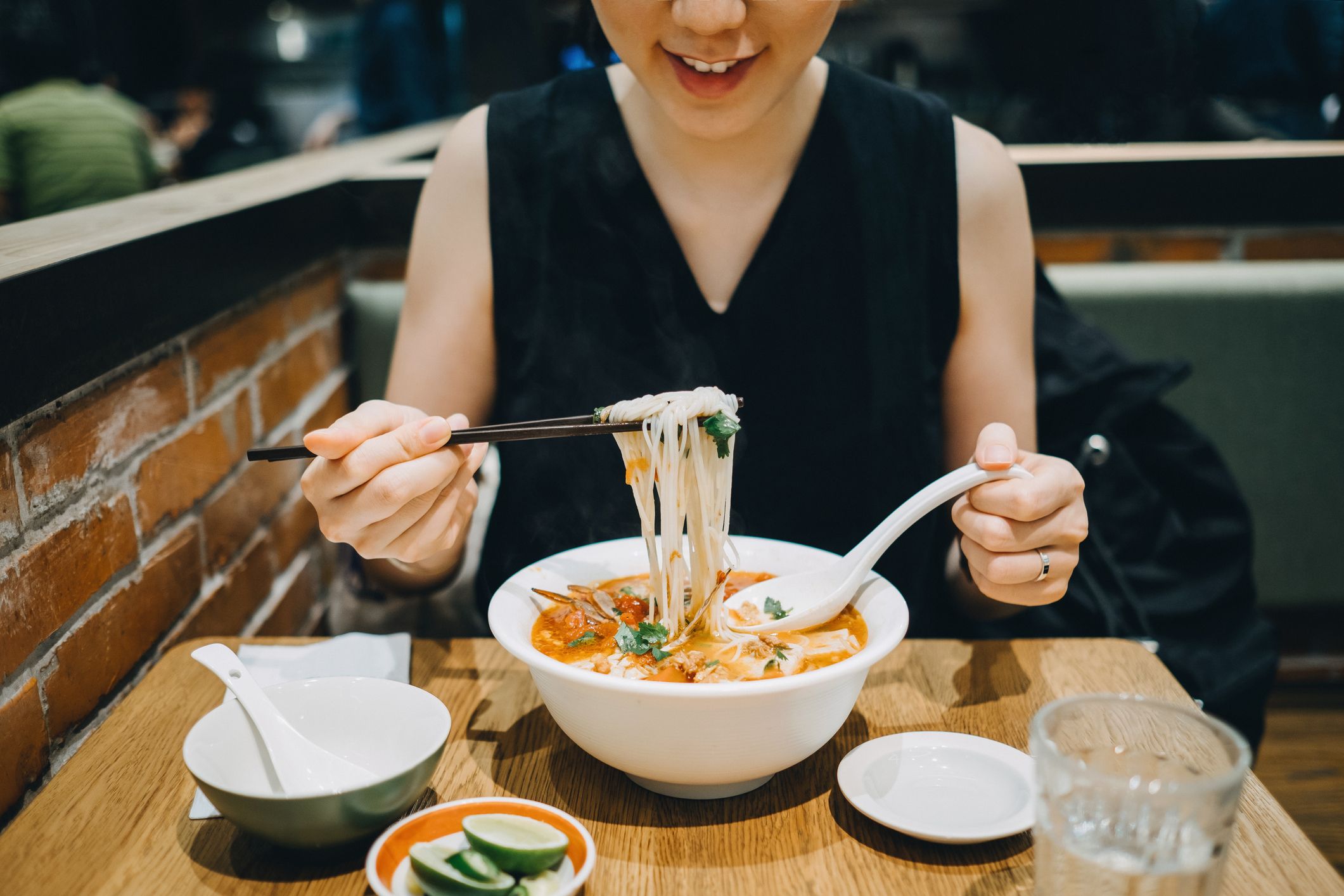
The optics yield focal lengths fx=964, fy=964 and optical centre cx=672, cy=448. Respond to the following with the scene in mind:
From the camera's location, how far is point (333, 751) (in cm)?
91

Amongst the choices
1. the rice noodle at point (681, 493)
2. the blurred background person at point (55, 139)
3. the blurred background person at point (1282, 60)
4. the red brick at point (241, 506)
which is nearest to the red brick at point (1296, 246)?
the blurred background person at point (1282, 60)

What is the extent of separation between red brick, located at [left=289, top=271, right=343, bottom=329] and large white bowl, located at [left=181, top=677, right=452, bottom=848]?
115 cm

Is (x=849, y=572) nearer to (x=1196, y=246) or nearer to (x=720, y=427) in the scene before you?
(x=720, y=427)

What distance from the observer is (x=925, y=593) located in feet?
5.34

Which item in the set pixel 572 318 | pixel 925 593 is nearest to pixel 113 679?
pixel 572 318

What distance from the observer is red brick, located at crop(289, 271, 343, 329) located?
1.91 meters

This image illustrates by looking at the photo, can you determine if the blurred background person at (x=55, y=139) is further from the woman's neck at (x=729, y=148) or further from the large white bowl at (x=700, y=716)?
the large white bowl at (x=700, y=716)

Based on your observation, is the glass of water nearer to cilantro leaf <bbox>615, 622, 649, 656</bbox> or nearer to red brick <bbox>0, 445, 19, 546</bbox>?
cilantro leaf <bbox>615, 622, 649, 656</bbox>

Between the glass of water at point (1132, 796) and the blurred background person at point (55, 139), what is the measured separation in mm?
4819

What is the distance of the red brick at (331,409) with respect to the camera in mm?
1972

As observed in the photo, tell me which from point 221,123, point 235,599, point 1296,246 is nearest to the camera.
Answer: point 235,599

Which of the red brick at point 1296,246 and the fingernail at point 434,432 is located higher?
the red brick at point 1296,246

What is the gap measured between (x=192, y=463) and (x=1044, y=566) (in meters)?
1.18

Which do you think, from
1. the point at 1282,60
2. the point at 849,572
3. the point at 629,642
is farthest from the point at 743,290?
the point at 1282,60
